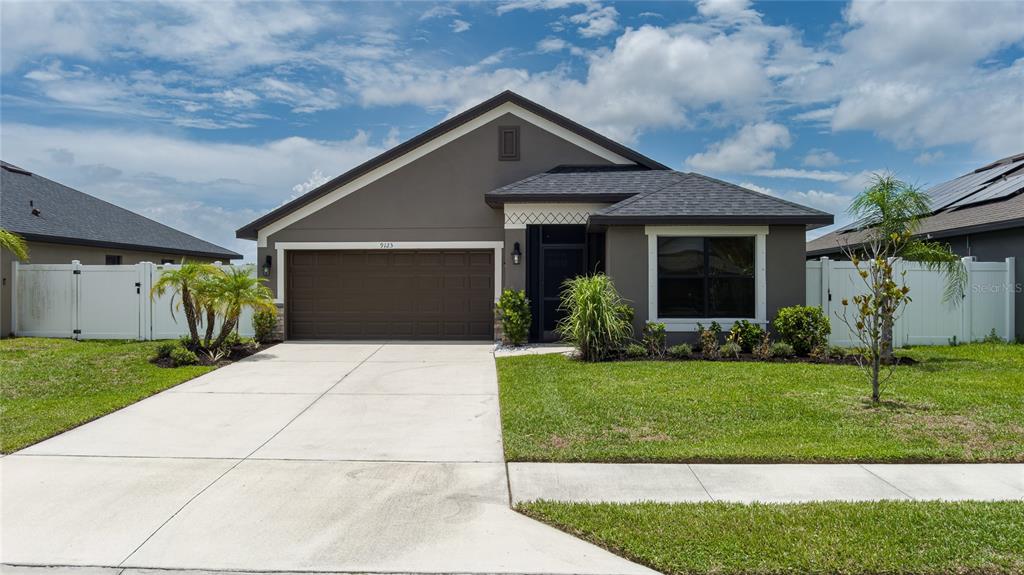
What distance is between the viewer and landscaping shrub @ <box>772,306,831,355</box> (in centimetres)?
1099

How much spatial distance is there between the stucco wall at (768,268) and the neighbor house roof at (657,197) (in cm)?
41

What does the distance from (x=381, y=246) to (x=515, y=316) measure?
3956 millimetres

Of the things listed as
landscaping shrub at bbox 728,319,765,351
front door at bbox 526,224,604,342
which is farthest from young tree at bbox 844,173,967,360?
front door at bbox 526,224,604,342

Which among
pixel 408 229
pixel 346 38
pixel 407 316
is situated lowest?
pixel 407 316

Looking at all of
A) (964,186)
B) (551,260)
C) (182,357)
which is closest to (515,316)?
(551,260)

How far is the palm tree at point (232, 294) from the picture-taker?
11.6m

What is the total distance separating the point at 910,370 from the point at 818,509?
23.0ft

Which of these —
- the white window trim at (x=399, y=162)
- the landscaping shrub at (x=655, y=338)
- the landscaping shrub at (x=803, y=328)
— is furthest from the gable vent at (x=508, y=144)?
the landscaping shrub at (x=803, y=328)

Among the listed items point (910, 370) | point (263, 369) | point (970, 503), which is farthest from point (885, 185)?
point (263, 369)

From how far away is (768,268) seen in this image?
1184cm

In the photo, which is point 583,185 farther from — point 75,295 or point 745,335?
point 75,295

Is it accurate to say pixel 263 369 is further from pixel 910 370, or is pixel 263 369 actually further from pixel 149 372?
pixel 910 370

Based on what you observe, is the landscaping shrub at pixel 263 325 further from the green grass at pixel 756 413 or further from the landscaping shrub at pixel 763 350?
the landscaping shrub at pixel 763 350

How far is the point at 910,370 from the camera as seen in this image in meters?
9.82
